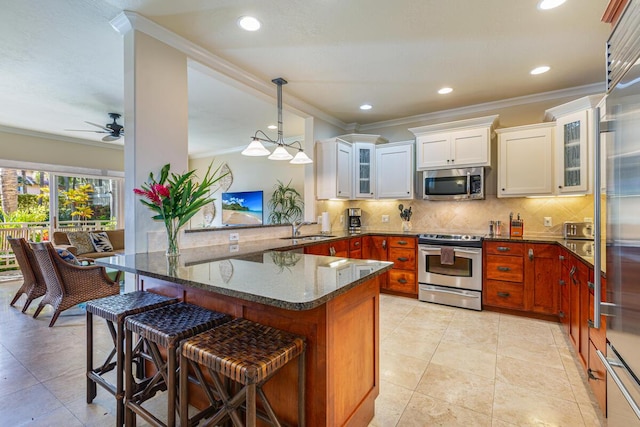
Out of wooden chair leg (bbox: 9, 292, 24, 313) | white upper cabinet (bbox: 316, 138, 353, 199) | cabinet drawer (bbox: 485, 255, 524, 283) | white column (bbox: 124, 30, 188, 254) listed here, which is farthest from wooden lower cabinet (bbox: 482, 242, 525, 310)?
wooden chair leg (bbox: 9, 292, 24, 313)

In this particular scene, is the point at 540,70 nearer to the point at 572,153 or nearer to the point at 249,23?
the point at 572,153

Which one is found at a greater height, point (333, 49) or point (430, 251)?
point (333, 49)

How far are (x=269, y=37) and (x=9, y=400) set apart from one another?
3.20m

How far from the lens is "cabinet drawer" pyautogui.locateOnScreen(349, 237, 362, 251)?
4.04m

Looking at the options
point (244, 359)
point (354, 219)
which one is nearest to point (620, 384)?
point (244, 359)

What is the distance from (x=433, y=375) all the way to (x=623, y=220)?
1.58m

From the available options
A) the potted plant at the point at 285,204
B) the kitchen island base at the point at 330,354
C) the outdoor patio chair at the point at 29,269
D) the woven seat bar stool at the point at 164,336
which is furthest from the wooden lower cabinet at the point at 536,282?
the outdoor patio chair at the point at 29,269

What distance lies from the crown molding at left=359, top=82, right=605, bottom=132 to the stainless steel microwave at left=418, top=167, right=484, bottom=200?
97 centimetres

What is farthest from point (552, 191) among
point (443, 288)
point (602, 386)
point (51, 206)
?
point (51, 206)

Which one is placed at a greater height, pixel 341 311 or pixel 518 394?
pixel 341 311

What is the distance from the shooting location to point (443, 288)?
12.4 feet

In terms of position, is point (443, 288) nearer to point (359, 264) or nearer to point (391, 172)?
point (391, 172)

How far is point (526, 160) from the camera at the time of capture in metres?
3.56

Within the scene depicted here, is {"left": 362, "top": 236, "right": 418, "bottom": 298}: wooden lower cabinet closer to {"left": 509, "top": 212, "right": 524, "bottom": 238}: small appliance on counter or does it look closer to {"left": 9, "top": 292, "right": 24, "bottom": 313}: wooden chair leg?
{"left": 509, "top": 212, "right": 524, "bottom": 238}: small appliance on counter
